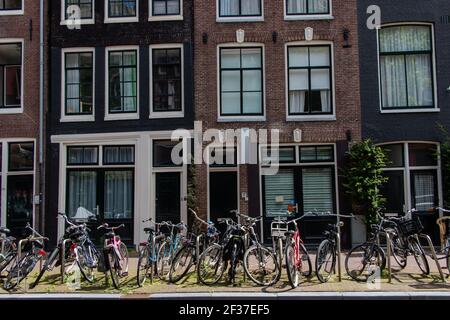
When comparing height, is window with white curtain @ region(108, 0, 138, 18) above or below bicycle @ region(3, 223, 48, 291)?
above

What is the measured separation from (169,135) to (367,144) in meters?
6.21

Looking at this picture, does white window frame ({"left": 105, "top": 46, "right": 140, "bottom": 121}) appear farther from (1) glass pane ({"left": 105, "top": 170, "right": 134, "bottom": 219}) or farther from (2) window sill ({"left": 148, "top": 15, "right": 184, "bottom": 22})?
(1) glass pane ({"left": 105, "top": 170, "right": 134, "bottom": 219})

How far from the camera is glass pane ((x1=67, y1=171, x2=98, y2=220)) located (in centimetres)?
1625

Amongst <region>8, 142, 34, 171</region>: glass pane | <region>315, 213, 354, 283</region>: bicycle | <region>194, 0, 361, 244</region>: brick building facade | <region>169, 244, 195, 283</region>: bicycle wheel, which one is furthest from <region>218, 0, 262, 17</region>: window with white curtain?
<region>169, 244, 195, 283</region>: bicycle wheel

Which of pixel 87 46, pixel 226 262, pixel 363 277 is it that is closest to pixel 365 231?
pixel 363 277

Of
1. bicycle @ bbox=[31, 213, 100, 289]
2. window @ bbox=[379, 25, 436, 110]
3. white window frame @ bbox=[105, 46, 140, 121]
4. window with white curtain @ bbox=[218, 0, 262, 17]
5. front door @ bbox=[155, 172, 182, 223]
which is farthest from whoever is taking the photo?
A: window with white curtain @ bbox=[218, 0, 262, 17]

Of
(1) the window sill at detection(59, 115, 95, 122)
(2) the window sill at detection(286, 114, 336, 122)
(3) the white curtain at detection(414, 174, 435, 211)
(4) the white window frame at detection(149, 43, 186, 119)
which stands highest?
(4) the white window frame at detection(149, 43, 186, 119)

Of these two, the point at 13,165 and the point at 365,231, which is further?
the point at 13,165

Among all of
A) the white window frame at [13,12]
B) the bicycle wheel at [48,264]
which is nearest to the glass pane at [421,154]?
the bicycle wheel at [48,264]

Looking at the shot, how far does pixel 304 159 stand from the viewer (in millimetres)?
15727

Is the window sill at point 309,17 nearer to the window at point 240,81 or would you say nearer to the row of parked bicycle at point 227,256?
the window at point 240,81

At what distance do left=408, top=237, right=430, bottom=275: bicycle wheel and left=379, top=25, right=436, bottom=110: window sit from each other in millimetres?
6425

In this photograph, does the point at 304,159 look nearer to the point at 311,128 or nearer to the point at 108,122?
the point at 311,128

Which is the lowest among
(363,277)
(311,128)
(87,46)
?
(363,277)
